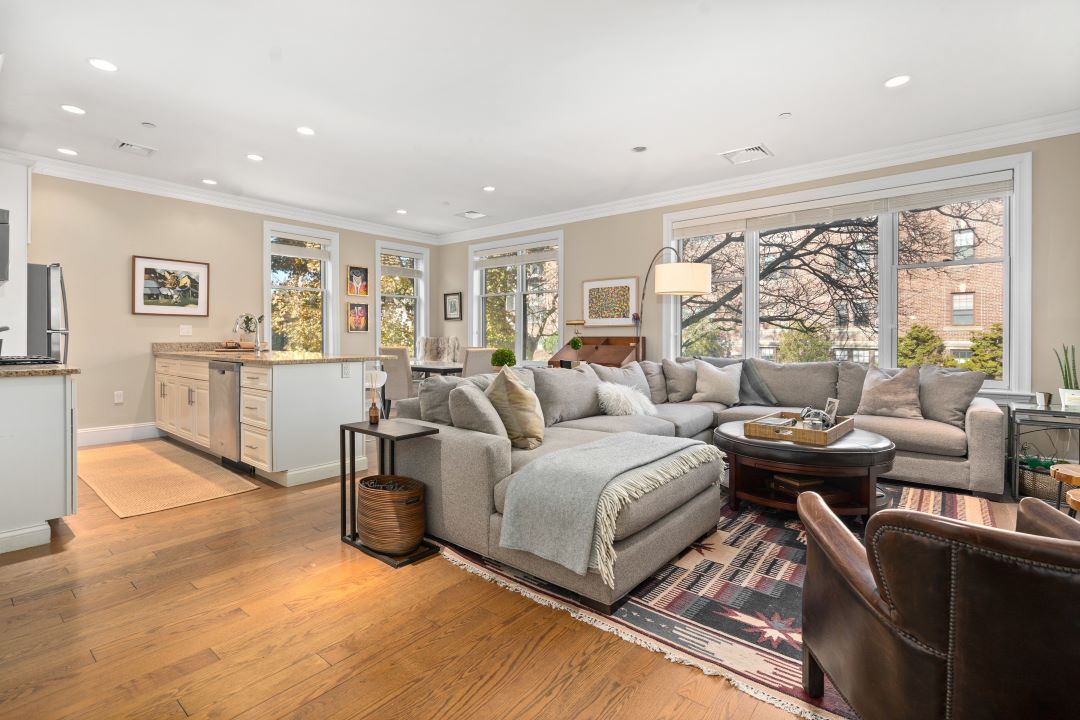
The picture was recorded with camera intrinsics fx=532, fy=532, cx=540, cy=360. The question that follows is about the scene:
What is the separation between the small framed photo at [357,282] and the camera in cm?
726

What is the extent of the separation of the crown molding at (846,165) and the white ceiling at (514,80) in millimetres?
158

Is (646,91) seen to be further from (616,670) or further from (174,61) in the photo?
(616,670)

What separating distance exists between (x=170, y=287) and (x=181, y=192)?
40.1 inches

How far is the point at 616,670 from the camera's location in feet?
5.58

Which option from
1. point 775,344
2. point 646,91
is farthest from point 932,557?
point 775,344

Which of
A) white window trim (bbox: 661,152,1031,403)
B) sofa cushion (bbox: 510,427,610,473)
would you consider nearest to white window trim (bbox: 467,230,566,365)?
white window trim (bbox: 661,152,1031,403)

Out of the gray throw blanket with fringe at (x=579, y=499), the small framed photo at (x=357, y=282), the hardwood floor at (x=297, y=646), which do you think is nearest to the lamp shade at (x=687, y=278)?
the gray throw blanket with fringe at (x=579, y=499)

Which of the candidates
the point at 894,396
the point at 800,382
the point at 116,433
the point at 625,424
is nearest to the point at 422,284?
the point at 116,433

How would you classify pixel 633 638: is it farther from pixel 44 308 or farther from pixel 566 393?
pixel 44 308

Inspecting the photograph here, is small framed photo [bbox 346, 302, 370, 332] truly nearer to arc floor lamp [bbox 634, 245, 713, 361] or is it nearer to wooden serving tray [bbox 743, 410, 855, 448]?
arc floor lamp [bbox 634, 245, 713, 361]

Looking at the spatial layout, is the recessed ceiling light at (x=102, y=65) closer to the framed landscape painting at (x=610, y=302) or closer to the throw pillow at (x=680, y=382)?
the throw pillow at (x=680, y=382)

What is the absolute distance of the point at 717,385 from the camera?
15.8 ft

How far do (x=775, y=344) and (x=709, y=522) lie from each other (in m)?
3.30

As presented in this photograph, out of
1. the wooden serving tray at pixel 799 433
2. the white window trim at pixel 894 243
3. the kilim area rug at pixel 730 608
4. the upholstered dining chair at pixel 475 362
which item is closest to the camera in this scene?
the kilim area rug at pixel 730 608
